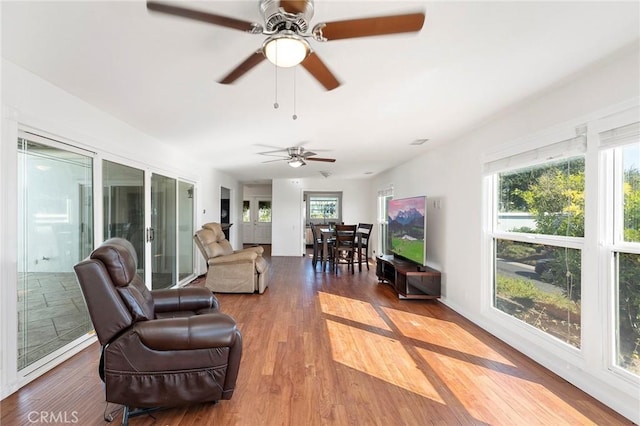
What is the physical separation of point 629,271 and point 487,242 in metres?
1.36

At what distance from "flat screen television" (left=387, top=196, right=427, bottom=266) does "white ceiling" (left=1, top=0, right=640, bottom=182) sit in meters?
1.50

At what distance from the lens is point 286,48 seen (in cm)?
136

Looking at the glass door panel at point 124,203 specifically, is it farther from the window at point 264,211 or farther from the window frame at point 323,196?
the window at point 264,211

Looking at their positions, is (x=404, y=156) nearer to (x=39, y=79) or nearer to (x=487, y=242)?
(x=487, y=242)

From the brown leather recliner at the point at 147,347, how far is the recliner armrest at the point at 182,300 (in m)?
0.48

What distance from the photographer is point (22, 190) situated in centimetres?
219

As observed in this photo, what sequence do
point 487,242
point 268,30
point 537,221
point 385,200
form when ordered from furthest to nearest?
point 385,200 < point 487,242 < point 537,221 < point 268,30

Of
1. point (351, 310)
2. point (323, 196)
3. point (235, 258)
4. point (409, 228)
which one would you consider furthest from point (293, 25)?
point (323, 196)

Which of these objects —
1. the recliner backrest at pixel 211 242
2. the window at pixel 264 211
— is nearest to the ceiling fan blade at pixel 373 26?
the recliner backrest at pixel 211 242

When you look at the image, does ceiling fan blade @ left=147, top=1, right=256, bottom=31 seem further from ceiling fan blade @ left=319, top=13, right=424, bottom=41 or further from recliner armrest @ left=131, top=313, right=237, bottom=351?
recliner armrest @ left=131, top=313, right=237, bottom=351

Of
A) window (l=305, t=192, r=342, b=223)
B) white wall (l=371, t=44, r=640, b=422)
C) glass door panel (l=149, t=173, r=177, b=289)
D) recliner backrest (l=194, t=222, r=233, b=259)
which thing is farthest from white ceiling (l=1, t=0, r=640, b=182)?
window (l=305, t=192, r=342, b=223)

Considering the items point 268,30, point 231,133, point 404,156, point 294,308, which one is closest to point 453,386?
point 294,308

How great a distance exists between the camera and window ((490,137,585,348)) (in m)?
2.27

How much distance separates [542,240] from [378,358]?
1801 millimetres
